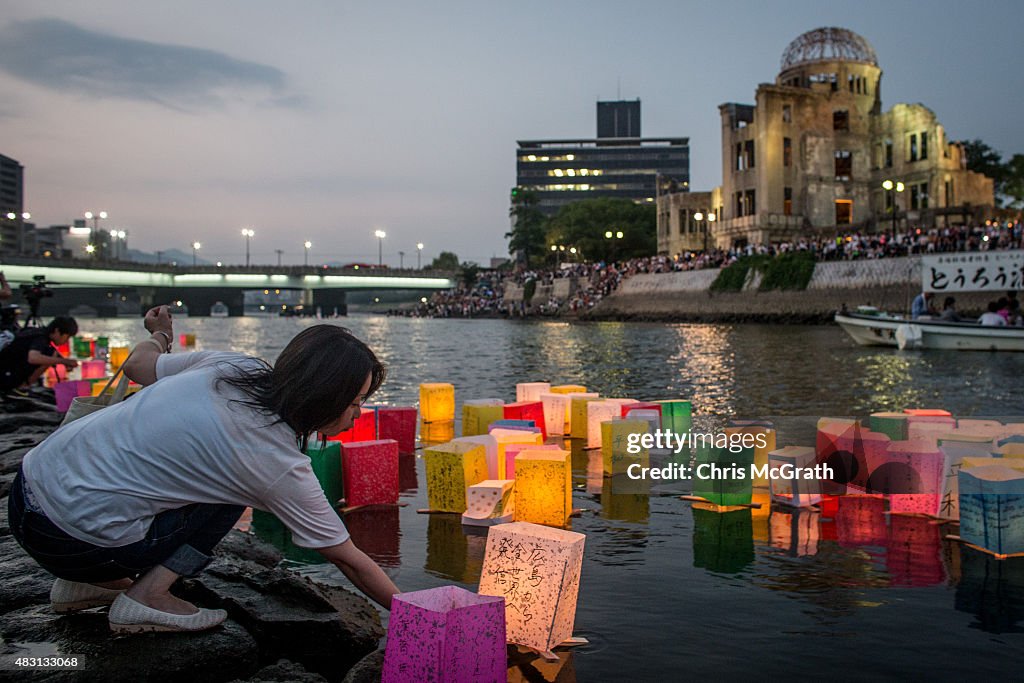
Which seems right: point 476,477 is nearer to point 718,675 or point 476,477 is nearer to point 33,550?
point 718,675

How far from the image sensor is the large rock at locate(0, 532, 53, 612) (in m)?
3.67

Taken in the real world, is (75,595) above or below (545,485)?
above

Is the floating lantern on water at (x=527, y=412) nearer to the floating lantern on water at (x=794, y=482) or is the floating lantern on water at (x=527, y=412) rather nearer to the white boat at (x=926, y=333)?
the floating lantern on water at (x=794, y=482)

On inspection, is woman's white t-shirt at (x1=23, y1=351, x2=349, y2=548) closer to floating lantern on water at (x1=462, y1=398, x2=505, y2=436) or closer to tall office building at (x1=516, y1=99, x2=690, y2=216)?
floating lantern on water at (x1=462, y1=398, x2=505, y2=436)

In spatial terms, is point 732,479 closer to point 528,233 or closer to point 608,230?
point 608,230

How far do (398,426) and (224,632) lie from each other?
19.5ft

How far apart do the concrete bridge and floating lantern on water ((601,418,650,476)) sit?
73.1m

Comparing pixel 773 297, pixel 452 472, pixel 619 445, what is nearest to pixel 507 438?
pixel 452 472

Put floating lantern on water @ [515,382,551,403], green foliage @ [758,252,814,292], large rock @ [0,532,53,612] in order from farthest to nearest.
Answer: green foliage @ [758,252,814,292]
floating lantern on water @ [515,382,551,403]
large rock @ [0,532,53,612]

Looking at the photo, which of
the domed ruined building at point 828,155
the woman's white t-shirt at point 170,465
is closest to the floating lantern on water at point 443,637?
the woman's white t-shirt at point 170,465

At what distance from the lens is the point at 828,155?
228 feet

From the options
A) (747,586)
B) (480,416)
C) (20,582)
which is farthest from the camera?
(480,416)

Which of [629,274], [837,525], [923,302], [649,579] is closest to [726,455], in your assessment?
[837,525]

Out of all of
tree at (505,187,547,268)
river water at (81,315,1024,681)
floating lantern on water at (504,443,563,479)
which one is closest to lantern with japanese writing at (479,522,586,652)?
river water at (81,315,1024,681)
